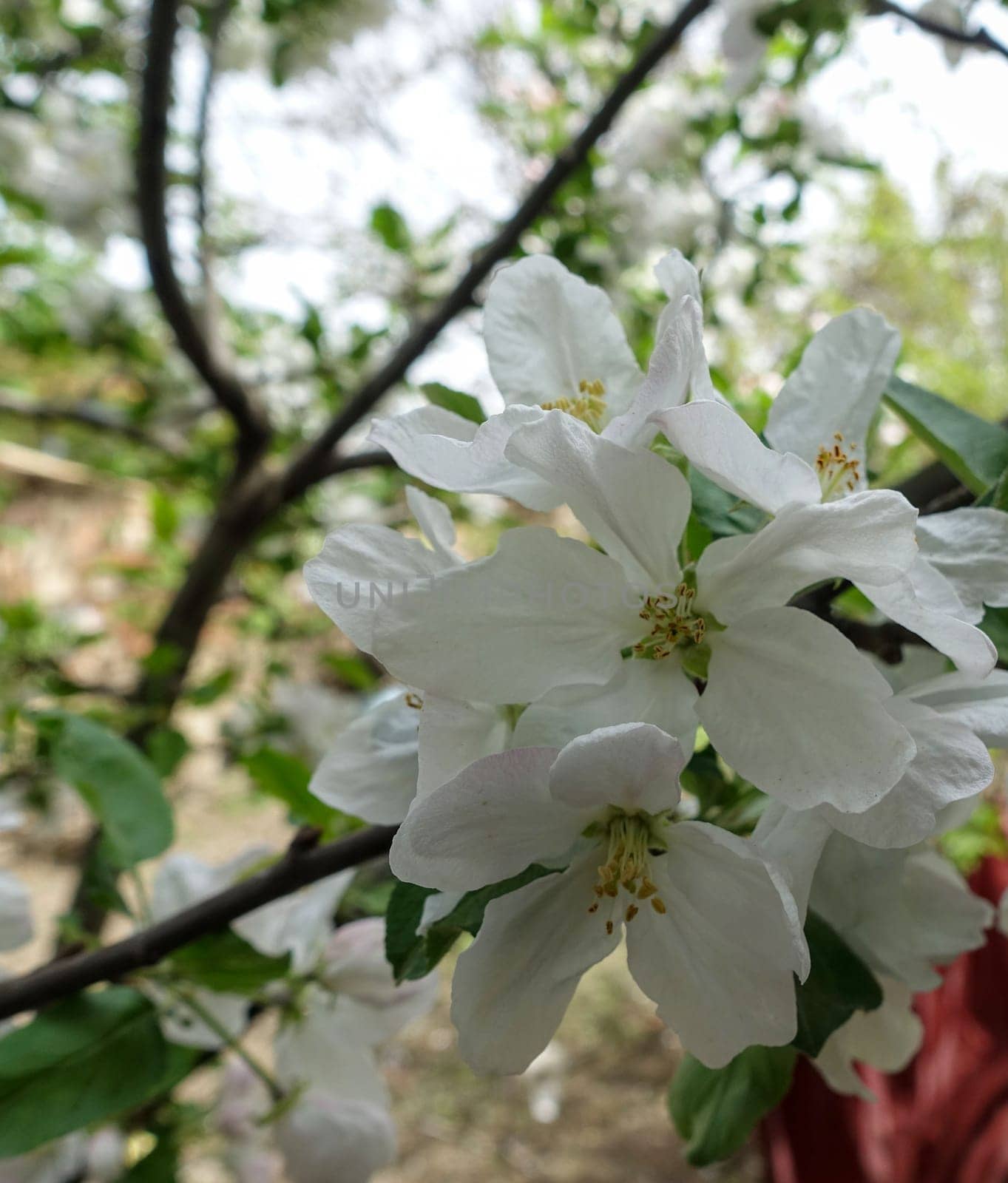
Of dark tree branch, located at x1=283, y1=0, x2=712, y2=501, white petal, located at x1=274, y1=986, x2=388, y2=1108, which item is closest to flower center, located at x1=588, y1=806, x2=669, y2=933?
white petal, located at x1=274, y1=986, x2=388, y2=1108

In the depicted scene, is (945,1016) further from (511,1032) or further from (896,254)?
(896,254)

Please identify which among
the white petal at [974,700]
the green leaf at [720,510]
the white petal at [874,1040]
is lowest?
the white petal at [874,1040]

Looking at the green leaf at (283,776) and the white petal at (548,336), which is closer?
the white petal at (548,336)

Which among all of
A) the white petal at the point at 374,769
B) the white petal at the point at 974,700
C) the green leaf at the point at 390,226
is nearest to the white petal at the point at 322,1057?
the white petal at the point at 374,769

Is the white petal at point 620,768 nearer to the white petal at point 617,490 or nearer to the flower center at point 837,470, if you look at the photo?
the white petal at point 617,490

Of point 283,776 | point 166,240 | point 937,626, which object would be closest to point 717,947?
point 937,626

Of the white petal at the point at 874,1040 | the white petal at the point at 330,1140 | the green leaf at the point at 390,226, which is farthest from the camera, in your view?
the green leaf at the point at 390,226

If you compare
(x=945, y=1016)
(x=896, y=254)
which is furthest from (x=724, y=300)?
(x=896, y=254)
